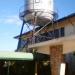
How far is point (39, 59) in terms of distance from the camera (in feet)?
68.4

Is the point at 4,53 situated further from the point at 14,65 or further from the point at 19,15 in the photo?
the point at 19,15

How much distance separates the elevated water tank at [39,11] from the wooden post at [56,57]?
886cm

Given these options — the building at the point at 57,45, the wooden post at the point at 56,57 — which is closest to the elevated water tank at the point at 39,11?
the building at the point at 57,45

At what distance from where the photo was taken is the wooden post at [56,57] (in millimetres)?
17859

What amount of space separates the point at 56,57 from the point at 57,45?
0.92 m

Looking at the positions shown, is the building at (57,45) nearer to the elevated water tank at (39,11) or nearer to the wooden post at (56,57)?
the wooden post at (56,57)

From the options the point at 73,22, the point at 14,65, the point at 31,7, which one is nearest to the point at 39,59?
the point at 14,65

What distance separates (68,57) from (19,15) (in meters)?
8.59

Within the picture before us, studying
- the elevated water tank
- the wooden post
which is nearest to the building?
the wooden post

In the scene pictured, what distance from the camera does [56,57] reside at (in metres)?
18.2

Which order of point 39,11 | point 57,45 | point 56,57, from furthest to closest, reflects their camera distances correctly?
point 39,11 → point 56,57 → point 57,45

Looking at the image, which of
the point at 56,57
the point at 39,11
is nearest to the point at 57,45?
the point at 56,57

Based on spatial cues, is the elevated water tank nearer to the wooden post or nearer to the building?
the building

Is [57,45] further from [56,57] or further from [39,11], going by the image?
[39,11]
